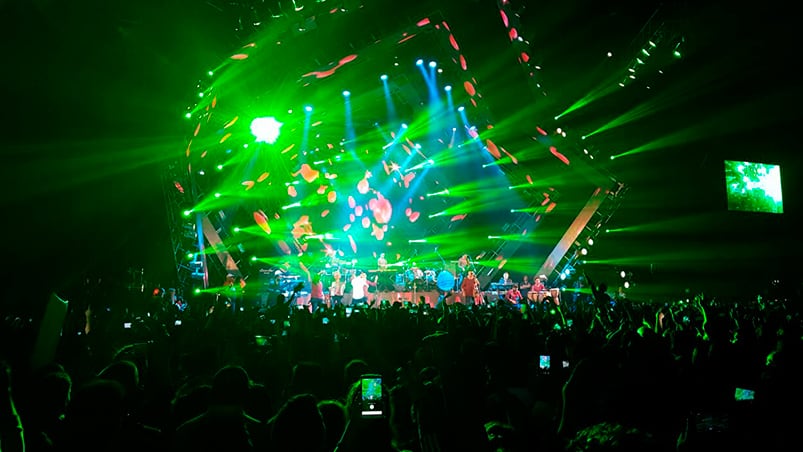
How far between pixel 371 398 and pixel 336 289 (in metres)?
15.7

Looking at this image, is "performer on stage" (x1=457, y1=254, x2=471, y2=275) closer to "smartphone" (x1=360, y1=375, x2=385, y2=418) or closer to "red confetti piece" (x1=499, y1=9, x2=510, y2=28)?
"red confetti piece" (x1=499, y1=9, x2=510, y2=28)

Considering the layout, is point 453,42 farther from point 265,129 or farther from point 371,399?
point 371,399

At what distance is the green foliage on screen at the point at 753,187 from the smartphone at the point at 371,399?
68.5 ft

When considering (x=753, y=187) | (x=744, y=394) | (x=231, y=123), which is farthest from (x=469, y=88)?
(x=744, y=394)

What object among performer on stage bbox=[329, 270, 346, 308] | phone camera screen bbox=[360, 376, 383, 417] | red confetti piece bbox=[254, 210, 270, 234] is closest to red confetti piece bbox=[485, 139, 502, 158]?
performer on stage bbox=[329, 270, 346, 308]

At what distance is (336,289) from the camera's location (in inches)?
732

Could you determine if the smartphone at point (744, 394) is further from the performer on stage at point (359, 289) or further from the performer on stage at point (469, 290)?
the performer on stage at point (359, 289)

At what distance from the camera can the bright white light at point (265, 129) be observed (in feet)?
50.8

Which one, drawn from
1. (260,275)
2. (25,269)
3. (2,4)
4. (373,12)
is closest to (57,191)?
(25,269)

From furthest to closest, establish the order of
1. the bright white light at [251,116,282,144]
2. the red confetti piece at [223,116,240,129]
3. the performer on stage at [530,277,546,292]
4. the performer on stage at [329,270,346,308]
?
1. the performer on stage at [530,277,546,292]
2. the performer on stage at [329,270,346,308]
3. the bright white light at [251,116,282,144]
4. the red confetti piece at [223,116,240,129]

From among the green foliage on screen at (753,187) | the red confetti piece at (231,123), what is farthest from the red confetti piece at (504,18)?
the green foliage on screen at (753,187)

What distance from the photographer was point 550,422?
3656mm

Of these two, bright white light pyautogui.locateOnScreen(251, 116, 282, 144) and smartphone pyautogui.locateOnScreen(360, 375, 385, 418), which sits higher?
bright white light pyautogui.locateOnScreen(251, 116, 282, 144)

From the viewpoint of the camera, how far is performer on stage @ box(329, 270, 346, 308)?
719 inches
